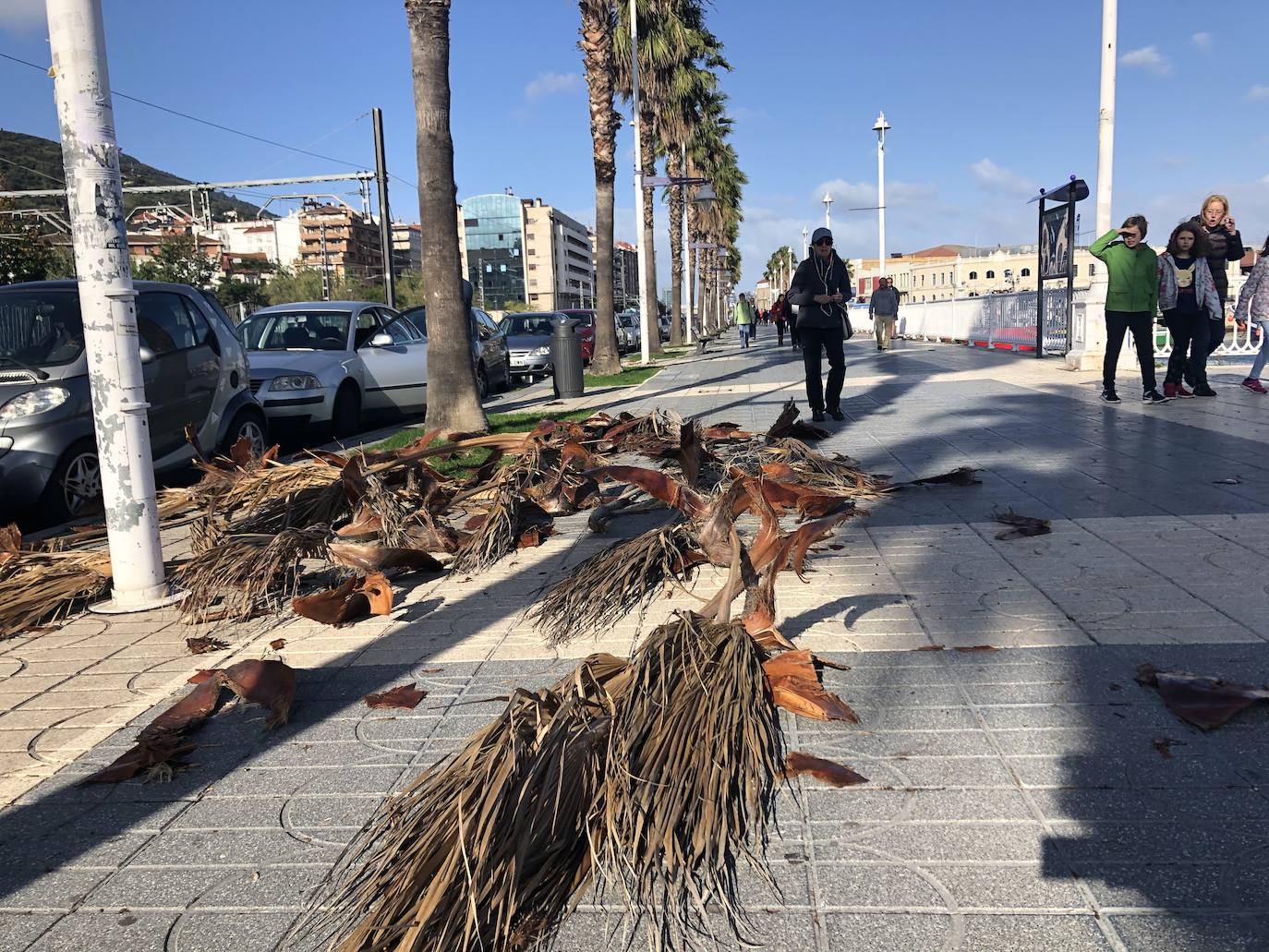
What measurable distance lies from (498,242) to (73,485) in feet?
535

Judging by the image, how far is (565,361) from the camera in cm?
1516

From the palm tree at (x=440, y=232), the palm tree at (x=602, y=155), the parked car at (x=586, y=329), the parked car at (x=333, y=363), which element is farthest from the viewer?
the parked car at (x=586, y=329)

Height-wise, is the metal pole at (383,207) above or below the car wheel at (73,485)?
above

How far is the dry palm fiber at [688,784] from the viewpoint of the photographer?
2127 mm

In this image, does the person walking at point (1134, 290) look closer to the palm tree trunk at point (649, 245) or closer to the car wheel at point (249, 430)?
the car wheel at point (249, 430)

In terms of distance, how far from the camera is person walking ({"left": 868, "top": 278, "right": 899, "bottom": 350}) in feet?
86.5

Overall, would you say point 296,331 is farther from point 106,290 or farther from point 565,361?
point 106,290

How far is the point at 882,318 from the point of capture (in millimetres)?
26797

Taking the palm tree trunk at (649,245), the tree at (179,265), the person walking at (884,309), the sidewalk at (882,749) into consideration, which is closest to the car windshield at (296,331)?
the sidewalk at (882,749)

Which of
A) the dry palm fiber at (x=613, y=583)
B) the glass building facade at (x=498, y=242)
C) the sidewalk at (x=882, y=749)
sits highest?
the glass building facade at (x=498, y=242)

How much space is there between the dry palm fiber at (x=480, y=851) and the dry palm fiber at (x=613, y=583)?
140cm

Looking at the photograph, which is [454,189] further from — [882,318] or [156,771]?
[882,318]

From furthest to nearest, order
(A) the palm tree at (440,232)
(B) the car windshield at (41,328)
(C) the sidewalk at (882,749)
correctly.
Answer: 1. (A) the palm tree at (440,232)
2. (B) the car windshield at (41,328)
3. (C) the sidewalk at (882,749)

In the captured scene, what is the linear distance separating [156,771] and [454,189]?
27.1 feet
